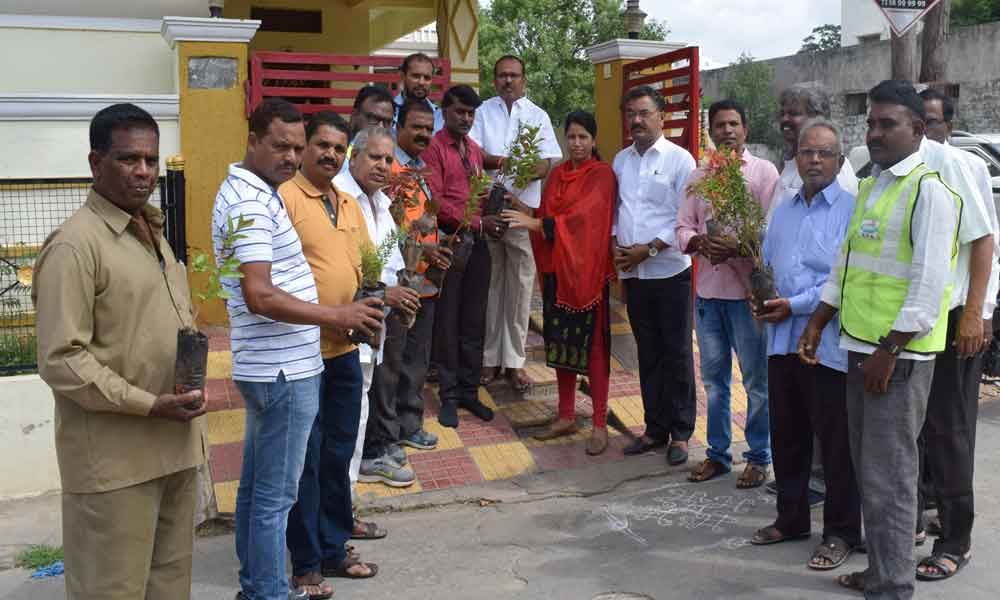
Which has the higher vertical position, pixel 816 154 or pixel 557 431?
pixel 816 154

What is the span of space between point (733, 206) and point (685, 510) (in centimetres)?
167

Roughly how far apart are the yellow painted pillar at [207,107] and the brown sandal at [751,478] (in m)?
4.06

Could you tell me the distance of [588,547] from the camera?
4.87 metres

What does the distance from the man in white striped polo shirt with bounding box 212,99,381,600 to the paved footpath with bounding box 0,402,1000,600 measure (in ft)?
2.47

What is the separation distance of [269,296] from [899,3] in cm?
618

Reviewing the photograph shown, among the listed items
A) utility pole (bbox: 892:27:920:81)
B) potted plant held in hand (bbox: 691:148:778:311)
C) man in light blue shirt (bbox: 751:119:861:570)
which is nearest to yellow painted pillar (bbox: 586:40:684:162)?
utility pole (bbox: 892:27:920:81)

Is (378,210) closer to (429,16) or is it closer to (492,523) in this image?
(492,523)

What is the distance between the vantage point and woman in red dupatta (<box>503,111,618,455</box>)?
614cm

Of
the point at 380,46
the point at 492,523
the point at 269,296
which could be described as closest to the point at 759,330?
the point at 492,523

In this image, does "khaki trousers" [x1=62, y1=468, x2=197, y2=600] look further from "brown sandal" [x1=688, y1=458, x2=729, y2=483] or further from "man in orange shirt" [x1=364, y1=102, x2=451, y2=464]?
"brown sandal" [x1=688, y1=458, x2=729, y2=483]

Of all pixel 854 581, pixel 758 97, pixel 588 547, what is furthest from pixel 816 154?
pixel 758 97

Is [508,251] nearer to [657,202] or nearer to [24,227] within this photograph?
[657,202]

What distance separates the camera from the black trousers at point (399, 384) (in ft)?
18.0

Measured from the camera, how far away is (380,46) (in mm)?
14906
